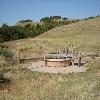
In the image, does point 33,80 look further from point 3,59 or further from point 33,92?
point 3,59

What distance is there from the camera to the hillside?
43.3 m

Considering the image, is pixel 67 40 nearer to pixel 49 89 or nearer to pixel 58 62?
pixel 58 62

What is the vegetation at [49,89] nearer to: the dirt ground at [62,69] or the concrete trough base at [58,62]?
the dirt ground at [62,69]

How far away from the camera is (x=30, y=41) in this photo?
161 feet

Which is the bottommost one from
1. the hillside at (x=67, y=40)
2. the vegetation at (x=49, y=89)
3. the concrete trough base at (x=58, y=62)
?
the vegetation at (x=49, y=89)

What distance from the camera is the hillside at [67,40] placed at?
43.3m

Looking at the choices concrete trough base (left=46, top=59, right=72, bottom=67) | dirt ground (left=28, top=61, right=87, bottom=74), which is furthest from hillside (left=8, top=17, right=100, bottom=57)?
dirt ground (left=28, top=61, right=87, bottom=74)

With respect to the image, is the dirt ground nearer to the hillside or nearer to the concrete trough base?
the concrete trough base

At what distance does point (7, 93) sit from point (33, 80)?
131 inches

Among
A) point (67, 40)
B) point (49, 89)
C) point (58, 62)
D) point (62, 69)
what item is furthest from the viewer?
point (67, 40)

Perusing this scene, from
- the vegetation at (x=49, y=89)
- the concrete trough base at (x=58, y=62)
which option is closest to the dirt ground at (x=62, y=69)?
the concrete trough base at (x=58, y=62)

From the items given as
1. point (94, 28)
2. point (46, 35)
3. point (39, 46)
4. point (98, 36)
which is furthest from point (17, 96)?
point (94, 28)

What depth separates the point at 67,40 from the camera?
51438 millimetres

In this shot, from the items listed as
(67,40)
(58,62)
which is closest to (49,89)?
(58,62)
